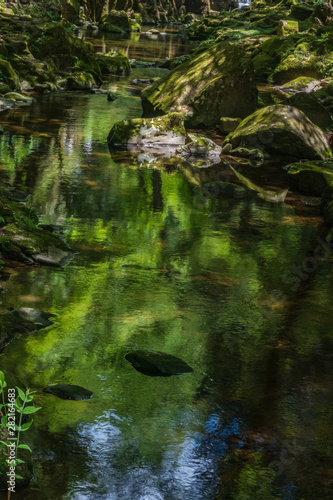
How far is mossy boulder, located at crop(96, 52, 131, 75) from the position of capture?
24925mm

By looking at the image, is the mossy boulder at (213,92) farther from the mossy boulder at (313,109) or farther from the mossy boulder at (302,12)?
the mossy boulder at (302,12)

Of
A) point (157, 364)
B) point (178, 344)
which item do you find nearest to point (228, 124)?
point (178, 344)

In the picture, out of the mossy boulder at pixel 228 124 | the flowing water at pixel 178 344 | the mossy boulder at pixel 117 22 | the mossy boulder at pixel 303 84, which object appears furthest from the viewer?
the mossy boulder at pixel 117 22

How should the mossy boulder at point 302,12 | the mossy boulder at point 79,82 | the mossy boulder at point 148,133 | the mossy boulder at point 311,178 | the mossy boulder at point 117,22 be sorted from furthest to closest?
the mossy boulder at point 117,22 < the mossy boulder at point 302,12 < the mossy boulder at point 79,82 < the mossy boulder at point 148,133 < the mossy boulder at point 311,178

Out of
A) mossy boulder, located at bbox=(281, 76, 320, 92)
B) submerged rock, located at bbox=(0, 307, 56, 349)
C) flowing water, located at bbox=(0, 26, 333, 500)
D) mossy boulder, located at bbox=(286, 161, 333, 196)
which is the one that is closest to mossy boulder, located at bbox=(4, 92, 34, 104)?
flowing water, located at bbox=(0, 26, 333, 500)

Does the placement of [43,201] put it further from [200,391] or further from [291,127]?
[291,127]

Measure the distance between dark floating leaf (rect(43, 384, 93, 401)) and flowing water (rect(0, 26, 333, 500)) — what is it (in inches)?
3.0

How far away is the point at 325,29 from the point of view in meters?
29.2

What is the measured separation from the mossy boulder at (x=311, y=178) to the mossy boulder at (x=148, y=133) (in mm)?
3405

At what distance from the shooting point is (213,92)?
16469mm

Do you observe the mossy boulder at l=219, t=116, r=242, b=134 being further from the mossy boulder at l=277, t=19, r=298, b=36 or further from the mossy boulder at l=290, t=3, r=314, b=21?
the mossy boulder at l=290, t=3, r=314, b=21

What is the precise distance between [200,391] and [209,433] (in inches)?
21.8

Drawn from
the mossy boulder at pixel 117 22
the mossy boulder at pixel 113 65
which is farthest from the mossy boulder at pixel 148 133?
the mossy boulder at pixel 117 22

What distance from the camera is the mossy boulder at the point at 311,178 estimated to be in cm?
1164
